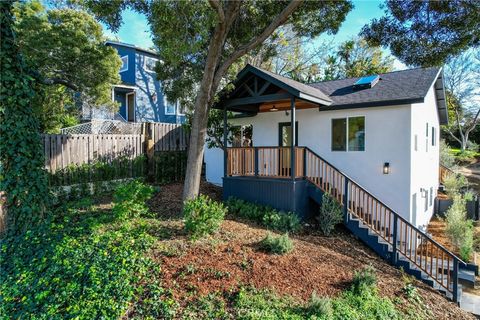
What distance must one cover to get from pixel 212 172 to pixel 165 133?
10.7 feet

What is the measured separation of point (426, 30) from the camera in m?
7.38

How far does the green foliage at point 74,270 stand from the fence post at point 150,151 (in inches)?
201

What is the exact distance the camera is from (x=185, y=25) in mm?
6016

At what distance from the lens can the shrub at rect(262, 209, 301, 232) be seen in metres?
7.44

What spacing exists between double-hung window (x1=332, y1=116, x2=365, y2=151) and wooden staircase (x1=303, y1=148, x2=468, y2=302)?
106 cm

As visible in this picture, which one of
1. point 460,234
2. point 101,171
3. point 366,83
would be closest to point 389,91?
point 366,83

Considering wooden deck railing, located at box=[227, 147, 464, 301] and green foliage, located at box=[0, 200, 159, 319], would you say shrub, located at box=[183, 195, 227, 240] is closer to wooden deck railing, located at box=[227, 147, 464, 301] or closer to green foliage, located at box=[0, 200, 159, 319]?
green foliage, located at box=[0, 200, 159, 319]

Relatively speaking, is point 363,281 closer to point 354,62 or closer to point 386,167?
point 386,167

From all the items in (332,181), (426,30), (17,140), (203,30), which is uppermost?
(426,30)

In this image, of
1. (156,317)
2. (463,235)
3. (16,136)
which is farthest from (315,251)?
(16,136)

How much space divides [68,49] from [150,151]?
4807 mm

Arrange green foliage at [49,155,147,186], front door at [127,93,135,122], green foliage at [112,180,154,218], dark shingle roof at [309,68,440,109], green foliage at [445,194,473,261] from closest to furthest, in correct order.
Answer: green foliage at [112,180,154,218] < green foliage at [445,194,473,261] < dark shingle roof at [309,68,440,109] < green foliage at [49,155,147,186] < front door at [127,93,135,122]

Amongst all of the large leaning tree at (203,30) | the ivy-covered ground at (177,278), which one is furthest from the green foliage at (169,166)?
the ivy-covered ground at (177,278)

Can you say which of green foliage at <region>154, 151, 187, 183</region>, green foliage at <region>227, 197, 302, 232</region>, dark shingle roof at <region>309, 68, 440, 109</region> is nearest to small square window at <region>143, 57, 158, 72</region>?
green foliage at <region>154, 151, 187, 183</region>
